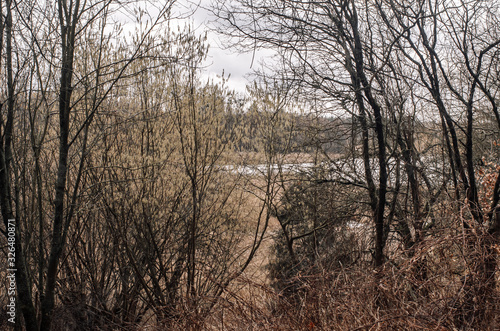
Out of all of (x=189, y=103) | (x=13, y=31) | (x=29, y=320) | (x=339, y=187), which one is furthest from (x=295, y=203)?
(x=13, y=31)

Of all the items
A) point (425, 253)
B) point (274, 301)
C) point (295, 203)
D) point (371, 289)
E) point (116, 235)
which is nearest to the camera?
point (425, 253)

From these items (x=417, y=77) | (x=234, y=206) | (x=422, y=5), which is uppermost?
(x=422, y=5)

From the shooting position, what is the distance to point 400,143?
614 cm

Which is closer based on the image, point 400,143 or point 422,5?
point 422,5

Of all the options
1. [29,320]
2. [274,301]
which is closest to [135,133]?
[29,320]

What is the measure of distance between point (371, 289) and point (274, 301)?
0.96 meters

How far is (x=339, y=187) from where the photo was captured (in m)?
6.11

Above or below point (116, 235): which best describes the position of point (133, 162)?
above

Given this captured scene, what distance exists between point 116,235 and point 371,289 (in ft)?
11.6

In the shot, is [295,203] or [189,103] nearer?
[189,103]

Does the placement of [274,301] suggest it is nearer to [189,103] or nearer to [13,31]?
[189,103]

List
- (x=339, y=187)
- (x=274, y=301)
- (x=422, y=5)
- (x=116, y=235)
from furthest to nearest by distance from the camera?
(x=339, y=187)
(x=116, y=235)
(x=422, y=5)
(x=274, y=301)

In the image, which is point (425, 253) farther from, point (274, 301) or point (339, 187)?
point (339, 187)

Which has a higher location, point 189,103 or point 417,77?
point 417,77
